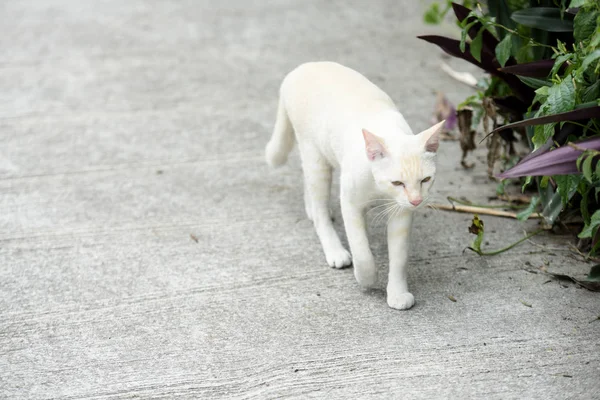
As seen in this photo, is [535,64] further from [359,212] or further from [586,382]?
[586,382]

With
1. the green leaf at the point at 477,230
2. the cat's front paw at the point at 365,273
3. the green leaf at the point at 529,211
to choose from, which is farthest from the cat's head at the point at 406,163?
the green leaf at the point at 529,211

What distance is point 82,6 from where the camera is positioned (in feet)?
22.1

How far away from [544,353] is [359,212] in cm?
82

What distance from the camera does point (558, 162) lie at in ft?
7.82

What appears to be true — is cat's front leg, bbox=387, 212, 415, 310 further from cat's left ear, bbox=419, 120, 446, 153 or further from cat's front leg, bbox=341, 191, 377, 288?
cat's left ear, bbox=419, 120, 446, 153

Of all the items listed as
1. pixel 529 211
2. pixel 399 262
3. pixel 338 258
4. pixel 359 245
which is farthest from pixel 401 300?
pixel 529 211

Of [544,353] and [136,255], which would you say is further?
[136,255]

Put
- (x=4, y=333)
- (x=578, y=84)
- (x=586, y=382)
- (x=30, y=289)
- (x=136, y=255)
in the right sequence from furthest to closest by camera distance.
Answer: (x=136, y=255)
(x=30, y=289)
(x=4, y=333)
(x=578, y=84)
(x=586, y=382)

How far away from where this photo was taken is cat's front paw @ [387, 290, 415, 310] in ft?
9.12

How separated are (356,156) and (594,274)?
0.98 meters

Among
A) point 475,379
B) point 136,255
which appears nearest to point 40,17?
point 136,255

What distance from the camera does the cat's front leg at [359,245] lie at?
2779 millimetres

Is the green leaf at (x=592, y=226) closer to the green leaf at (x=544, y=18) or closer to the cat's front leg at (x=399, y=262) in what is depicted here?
the cat's front leg at (x=399, y=262)

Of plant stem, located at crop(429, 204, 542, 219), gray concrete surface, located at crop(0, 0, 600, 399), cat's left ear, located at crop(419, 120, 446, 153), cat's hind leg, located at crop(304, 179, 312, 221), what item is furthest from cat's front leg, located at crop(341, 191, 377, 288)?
plant stem, located at crop(429, 204, 542, 219)
